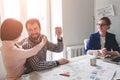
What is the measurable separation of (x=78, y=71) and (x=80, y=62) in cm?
29

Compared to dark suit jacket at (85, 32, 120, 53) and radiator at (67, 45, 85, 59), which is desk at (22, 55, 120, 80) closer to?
dark suit jacket at (85, 32, 120, 53)

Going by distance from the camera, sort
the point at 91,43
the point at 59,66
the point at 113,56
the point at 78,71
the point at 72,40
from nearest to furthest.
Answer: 1. the point at 78,71
2. the point at 59,66
3. the point at 113,56
4. the point at 91,43
5. the point at 72,40

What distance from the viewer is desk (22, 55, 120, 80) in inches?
58.3

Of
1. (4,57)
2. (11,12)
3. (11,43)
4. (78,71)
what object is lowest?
(78,71)

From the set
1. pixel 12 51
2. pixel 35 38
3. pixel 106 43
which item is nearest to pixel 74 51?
pixel 106 43

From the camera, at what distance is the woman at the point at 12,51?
4.99 ft

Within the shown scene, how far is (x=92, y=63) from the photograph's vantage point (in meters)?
1.81

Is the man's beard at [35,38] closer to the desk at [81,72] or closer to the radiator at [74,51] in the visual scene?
the desk at [81,72]

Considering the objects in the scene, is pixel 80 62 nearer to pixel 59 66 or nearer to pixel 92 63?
pixel 92 63

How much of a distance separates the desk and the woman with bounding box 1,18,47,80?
0.13m

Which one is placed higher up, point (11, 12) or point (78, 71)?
point (11, 12)

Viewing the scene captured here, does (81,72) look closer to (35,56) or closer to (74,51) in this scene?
(35,56)

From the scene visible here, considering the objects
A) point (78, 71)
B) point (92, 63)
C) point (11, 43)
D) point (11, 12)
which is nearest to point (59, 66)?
point (78, 71)

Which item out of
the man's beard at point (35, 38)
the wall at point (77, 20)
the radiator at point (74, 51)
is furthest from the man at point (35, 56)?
the wall at point (77, 20)
